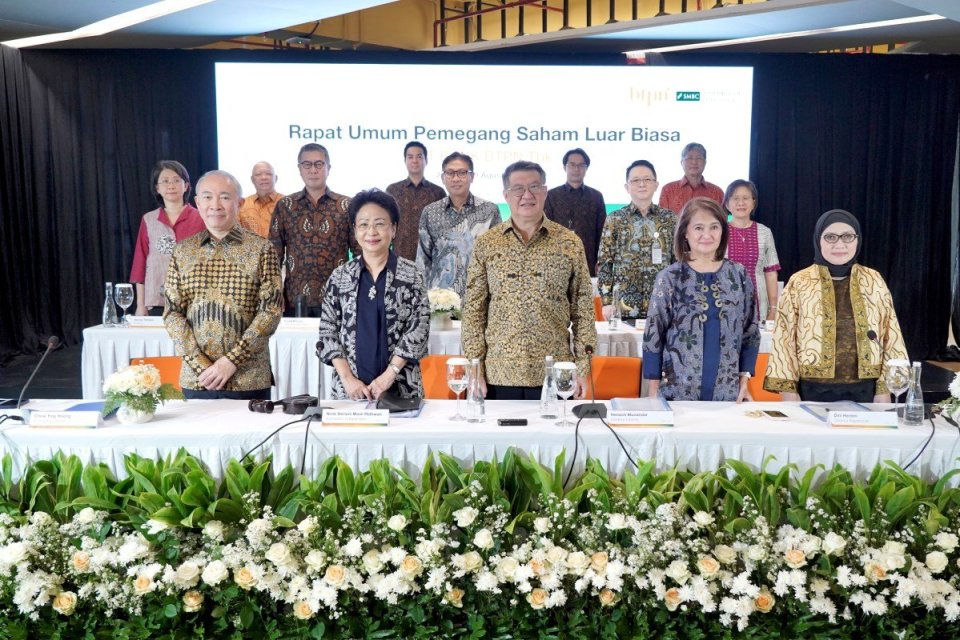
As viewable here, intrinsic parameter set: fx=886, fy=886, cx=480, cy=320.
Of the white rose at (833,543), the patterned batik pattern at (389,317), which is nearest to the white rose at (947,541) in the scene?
the white rose at (833,543)

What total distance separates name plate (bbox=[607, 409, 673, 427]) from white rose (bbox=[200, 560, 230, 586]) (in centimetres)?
110

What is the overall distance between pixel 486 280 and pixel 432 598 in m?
1.27

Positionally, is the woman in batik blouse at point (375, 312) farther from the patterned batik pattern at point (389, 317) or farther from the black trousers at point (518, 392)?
the black trousers at point (518, 392)

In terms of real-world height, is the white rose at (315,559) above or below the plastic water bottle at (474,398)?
below

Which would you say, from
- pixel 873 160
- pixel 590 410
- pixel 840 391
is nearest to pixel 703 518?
pixel 590 410

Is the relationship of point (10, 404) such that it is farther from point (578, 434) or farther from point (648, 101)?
point (648, 101)

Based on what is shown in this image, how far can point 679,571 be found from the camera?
214 centimetres

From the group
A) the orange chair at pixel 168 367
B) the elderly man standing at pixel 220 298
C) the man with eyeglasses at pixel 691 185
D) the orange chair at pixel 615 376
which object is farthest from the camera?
the man with eyeglasses at pixel 691 185

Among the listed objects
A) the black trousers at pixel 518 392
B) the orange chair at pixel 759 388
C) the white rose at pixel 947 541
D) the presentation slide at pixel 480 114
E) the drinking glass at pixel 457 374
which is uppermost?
the presentation slide at pixel 480 114

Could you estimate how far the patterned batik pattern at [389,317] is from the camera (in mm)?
3012

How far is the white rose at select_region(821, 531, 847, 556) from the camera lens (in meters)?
2.16

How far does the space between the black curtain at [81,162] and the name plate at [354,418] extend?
6064mm

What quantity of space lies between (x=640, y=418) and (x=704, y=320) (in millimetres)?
637

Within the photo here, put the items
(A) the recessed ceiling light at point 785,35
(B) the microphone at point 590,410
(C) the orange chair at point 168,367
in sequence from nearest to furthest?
1. (B) the microphone at point 590,410
2. (C) the orange chair at point 168,367
3. (A) the recessed ceiling light at point 785,35
